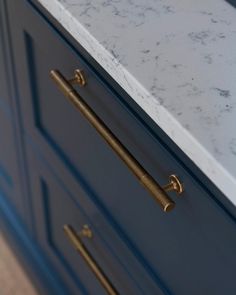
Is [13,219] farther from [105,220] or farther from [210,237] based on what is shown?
[210,237]

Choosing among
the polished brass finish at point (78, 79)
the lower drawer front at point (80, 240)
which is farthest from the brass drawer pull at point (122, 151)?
the lower drawer front at point (80, 240)

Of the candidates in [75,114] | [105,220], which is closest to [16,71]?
[75,114]

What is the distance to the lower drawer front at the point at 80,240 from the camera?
83cm

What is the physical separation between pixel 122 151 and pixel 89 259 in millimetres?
345

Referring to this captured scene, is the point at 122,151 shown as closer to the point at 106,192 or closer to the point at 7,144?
the point at 106,192

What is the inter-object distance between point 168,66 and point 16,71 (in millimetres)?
421

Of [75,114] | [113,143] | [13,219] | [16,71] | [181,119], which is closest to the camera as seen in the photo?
[181,119]

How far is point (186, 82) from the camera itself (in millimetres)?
583

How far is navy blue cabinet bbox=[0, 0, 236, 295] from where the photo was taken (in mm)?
603

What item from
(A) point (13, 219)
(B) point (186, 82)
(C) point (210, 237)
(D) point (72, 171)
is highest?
(A) point (13, 219)

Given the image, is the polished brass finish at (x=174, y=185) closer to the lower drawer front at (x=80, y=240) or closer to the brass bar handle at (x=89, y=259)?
the lower drawer front at (x=80, y=240)

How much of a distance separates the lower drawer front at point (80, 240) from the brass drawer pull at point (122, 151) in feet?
0.65

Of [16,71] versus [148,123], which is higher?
[16,71]

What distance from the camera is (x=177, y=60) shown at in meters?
0.60
